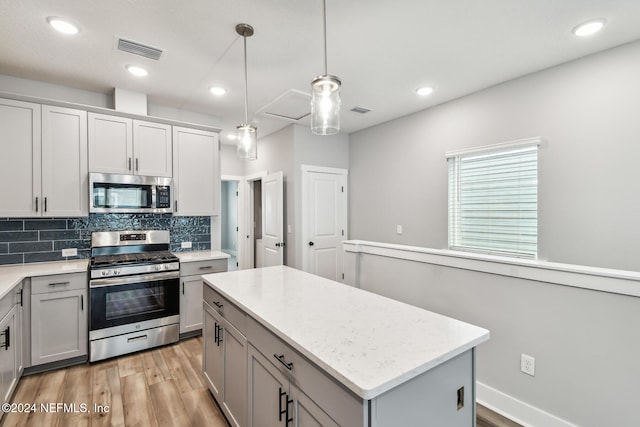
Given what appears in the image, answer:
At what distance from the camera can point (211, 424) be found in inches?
79.6

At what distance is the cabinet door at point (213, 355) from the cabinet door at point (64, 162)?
1.86 m

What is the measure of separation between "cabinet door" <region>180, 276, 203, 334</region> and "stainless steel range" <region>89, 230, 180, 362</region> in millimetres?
64

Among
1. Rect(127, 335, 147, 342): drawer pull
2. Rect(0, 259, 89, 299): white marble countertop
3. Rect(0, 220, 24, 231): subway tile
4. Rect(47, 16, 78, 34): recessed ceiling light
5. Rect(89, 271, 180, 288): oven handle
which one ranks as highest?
Rect(47, 16, 78, 34): recessed ceiling light

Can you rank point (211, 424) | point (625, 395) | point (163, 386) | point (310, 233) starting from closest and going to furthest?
point (625, 395) < point (211, 424) < point (163, 386) < point (310, 233)

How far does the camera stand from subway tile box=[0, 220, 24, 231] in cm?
286

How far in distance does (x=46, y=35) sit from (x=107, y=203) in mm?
1499

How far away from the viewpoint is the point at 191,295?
330 cm

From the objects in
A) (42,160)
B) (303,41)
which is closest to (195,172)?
(42,160)

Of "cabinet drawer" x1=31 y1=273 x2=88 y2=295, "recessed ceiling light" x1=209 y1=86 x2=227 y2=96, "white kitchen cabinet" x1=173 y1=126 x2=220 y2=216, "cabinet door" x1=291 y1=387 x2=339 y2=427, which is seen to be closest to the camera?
"cabinet door" x1=291 y1=387 x2=339 y2=427

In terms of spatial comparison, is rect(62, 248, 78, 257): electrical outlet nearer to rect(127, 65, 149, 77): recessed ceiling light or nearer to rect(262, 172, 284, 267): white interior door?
rect(127, 65, 149, 77): recessed ceiling light

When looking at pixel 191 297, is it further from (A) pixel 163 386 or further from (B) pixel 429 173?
(B) pixel 429 173

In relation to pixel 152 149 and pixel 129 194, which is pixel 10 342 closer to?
pixel 129 194

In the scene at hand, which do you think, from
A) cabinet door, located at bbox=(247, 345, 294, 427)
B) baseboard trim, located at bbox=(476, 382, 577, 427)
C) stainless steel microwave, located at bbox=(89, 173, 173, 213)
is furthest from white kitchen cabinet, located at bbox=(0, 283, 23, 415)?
baseboard trim, located at bbox=(476, 382, 577, 427)

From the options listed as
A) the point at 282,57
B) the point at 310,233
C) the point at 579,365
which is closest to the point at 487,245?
the point at 579,365
